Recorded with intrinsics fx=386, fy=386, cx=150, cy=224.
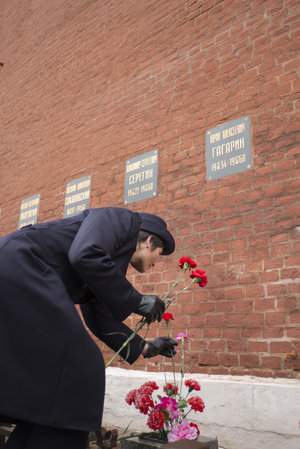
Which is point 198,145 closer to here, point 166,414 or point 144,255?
point 144,255

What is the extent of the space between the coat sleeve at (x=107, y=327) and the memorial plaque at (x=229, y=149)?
196 centimetres

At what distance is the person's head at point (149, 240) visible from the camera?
6.30 ft

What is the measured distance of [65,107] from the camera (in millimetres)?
5801

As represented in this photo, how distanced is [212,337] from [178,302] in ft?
1.53

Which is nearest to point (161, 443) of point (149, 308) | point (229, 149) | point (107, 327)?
point (107, 327)

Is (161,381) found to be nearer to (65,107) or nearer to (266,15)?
(266,15)

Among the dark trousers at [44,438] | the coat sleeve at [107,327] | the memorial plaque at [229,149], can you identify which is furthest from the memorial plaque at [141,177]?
the dark trousers at [44,438]

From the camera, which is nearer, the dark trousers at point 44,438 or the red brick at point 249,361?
the dark trousers at point 44,438

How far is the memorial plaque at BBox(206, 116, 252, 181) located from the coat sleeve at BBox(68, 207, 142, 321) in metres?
1.93

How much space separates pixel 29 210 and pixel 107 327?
4190 mm

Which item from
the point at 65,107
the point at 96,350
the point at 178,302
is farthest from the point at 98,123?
the point at 96,350

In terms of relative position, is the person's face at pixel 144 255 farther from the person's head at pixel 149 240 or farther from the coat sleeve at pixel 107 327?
the coat sleeve at pixel 107 327

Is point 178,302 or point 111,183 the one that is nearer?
point 178,302

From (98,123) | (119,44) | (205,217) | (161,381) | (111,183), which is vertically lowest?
(161,381)
